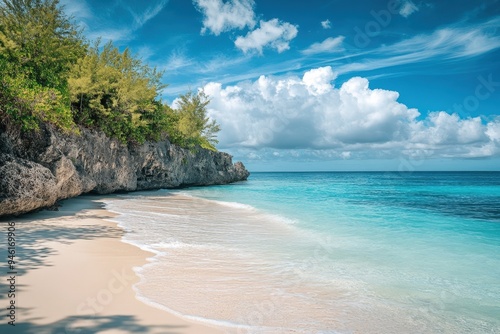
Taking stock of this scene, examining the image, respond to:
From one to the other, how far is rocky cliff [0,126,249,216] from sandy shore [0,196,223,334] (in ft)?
4.84

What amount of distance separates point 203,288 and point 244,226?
6.36m

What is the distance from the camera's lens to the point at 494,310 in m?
4.77

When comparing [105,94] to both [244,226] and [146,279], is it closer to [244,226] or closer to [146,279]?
[244,226]

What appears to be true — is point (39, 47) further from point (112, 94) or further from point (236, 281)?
point (236, 281)

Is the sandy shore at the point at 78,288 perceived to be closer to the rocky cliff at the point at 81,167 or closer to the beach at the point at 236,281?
the beach at the point at 236,281

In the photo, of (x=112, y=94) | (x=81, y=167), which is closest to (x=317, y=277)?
(x=81, y=167)

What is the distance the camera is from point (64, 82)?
15.6 metres

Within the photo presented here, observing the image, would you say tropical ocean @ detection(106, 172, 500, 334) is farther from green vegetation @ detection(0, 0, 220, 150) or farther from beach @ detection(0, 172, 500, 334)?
green vegetation @ detection(0, 0, 220, 150)

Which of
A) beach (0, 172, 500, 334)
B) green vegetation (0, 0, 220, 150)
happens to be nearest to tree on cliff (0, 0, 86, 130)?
green vegetation (0, 0, 220, 150)

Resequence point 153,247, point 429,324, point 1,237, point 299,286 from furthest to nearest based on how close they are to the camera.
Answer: point 153,247 → point 1,237 → point 299,286 → point 429,324

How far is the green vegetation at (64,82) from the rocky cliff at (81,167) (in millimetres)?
709

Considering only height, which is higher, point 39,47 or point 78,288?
point 39,47

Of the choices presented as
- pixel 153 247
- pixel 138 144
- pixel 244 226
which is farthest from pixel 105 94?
pixel 153 247

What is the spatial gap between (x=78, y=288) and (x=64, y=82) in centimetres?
1484
